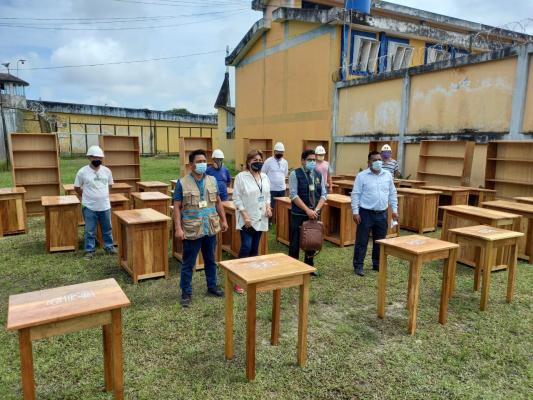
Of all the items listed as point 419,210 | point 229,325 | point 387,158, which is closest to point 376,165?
point 387,158

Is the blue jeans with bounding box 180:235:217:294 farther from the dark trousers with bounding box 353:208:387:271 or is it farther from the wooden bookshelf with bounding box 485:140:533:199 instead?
the wooden bookshelf with bounding box 485:140:533:199

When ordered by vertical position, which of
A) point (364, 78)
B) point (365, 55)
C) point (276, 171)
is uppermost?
point (365, 55)

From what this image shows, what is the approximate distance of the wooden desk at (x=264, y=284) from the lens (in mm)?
2801

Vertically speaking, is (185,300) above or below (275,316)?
below

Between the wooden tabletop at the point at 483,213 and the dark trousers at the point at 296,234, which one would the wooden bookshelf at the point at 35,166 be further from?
the wooden tabletop at the point at 483,213

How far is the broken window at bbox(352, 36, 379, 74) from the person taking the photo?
1293 cm

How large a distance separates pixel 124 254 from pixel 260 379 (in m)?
3.31

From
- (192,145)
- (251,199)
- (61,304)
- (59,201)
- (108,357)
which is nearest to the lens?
(61,304)

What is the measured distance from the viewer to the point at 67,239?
6.19 meters

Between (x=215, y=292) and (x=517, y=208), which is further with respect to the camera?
(x=517, y=208)

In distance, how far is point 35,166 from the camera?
30.1 feet

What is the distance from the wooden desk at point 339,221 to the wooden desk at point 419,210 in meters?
1.61

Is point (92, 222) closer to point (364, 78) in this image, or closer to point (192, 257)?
point (192, 257)

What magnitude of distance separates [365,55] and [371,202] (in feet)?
32.0
